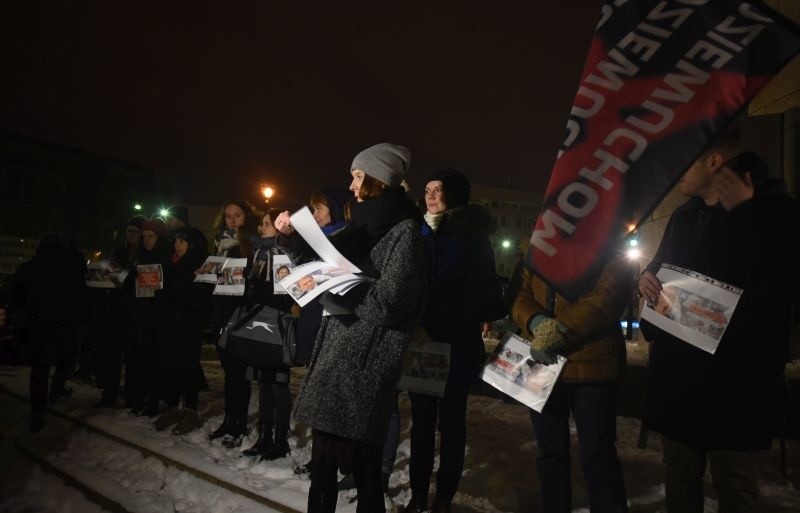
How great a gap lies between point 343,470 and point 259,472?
212cm

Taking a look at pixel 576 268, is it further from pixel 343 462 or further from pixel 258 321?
pixel 258 321

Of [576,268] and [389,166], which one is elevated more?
[389,166]

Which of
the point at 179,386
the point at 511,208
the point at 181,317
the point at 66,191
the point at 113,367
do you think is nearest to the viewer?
the point at 181,317

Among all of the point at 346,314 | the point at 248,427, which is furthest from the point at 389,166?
the point at 248,427

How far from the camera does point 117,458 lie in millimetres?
4707

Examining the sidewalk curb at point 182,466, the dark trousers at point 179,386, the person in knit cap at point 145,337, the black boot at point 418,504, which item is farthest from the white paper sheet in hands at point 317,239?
the dark trousers at point 179,386

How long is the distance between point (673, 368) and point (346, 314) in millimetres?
1639

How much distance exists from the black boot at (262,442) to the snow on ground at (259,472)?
13 cm

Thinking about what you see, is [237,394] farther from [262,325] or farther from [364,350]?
[364,350]

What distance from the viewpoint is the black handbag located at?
452 cm

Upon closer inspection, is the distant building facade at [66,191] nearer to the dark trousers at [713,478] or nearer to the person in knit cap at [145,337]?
the person in knit cap at [145,337]

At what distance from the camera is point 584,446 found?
283 cm

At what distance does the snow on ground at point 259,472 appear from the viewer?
378 centimetres

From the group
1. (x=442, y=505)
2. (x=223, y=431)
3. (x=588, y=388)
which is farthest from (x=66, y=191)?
(x=588, y=388)
